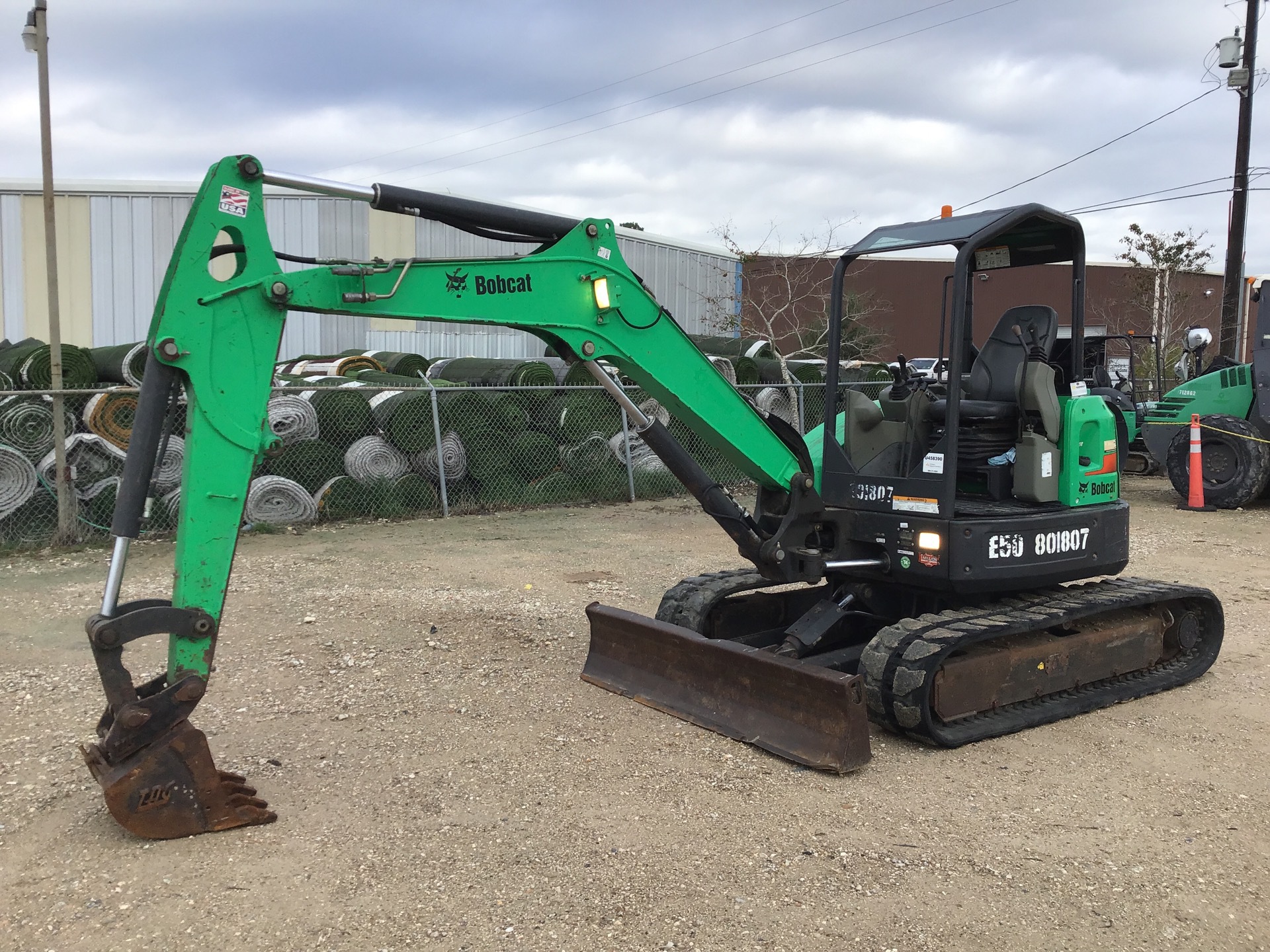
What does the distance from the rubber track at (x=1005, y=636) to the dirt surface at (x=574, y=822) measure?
126 millimetres

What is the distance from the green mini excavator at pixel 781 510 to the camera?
4.09 m

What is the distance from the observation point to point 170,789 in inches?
161

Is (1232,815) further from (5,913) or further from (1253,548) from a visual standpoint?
(1253,548)

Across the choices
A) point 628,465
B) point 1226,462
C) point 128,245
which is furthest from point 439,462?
point 128,245

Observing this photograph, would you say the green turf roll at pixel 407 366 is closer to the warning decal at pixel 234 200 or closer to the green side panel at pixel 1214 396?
the green side panel at pixel 1214 396

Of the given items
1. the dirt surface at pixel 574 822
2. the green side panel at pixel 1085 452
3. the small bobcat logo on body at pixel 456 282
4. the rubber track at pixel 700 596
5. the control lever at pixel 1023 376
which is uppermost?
the small bobcat logo on body at pixel 456 282

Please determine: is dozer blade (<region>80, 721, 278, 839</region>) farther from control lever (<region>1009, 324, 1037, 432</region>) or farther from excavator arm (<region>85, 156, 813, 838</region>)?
control lever (<region>1009, 324, 1037, 432</region>)

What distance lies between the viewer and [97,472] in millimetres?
10523

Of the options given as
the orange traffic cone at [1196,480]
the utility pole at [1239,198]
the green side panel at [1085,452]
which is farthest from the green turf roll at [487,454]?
the utility pole at [1239,198]

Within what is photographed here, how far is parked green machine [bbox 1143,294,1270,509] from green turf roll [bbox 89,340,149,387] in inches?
501

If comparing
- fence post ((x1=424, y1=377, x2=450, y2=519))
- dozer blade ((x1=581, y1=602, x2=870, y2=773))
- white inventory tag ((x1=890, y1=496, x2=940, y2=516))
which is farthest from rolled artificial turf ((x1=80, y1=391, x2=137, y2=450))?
white inventory tag ((x1=890, y1=496, x2=940, y2=516))

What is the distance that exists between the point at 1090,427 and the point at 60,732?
18.3 ft

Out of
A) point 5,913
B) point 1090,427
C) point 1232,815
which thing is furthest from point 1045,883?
point 5,913

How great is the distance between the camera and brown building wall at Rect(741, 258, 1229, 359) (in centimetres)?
3108
